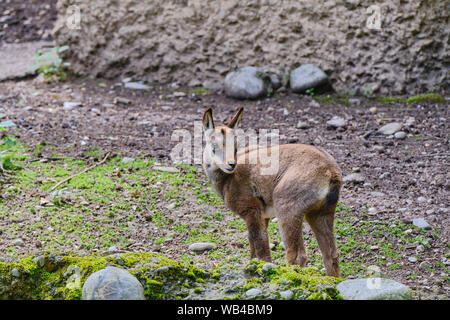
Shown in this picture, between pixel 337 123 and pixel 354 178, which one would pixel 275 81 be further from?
pixel 354 178

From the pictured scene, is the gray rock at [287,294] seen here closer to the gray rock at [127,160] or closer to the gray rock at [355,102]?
the gray rock at [127,160]

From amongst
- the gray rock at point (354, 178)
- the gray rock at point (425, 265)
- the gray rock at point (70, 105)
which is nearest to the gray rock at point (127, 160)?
the gray rock at point (70, 105)

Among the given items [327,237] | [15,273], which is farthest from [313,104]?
[15,273]

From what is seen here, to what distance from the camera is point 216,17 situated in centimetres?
1084

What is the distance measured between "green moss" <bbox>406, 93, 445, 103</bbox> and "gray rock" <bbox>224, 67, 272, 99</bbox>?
2.54 meters

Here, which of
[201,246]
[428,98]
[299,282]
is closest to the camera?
[299,282]

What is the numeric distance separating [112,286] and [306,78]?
734cm

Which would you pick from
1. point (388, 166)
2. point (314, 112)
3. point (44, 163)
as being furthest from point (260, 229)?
point (314, 112)

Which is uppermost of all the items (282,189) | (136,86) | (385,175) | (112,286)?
(112,286)

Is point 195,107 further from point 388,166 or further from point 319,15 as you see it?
point 388,166

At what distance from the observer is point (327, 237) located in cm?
522

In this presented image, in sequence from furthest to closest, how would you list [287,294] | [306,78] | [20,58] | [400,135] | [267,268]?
[20,58], [306,78], [400,135], [267,268], [287,294]

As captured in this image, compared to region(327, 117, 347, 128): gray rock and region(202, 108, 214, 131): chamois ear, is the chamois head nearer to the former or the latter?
Answer: region(202, 108, 214, 131): chamois ear

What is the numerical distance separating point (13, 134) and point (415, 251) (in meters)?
6.18
